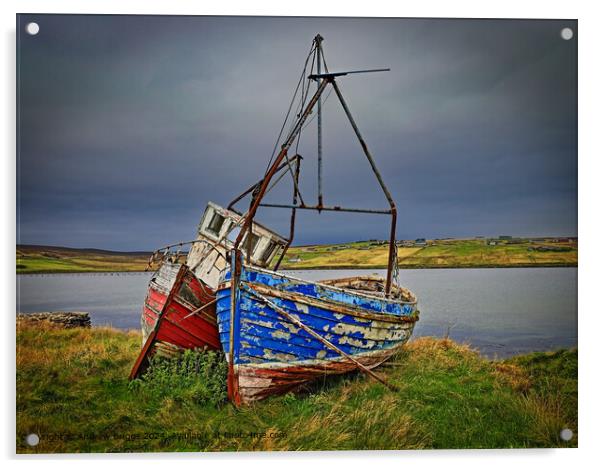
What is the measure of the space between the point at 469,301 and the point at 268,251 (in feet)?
9.60

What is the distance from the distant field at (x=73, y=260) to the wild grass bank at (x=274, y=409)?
0.74m

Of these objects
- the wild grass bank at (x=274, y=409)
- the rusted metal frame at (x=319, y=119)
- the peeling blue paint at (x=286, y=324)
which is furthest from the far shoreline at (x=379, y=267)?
the rusted metal frame at (x=319, y=119)

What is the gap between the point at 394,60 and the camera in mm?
5930

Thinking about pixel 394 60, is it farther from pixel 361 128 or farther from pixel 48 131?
pixel 48 131

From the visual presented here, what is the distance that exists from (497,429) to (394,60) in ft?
15.3

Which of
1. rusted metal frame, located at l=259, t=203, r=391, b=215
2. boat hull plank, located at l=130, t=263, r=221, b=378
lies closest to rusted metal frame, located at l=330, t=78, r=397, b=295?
rusted metal frame, located at l=259, t=203, r=391, b=215

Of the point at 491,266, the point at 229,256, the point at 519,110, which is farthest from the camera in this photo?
the point at 491,266

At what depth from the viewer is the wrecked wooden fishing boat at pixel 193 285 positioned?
655cm

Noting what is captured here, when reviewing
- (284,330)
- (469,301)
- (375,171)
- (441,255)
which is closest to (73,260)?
(284,330)

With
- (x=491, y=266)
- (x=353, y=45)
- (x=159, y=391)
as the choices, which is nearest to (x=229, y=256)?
(x=159, y=391)

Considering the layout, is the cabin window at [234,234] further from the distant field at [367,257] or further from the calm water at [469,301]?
the calm water at [469,301]

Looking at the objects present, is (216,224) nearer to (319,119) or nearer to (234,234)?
(234,234)

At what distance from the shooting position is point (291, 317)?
552cm

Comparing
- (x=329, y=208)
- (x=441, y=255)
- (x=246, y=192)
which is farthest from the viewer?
(x=441, y=255)
